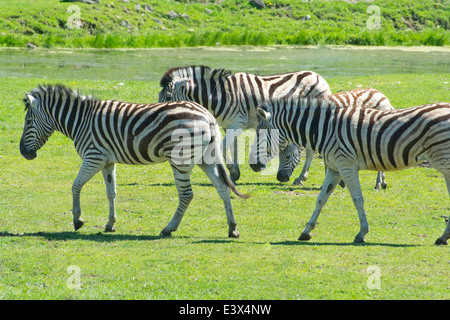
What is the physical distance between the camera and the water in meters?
26.3

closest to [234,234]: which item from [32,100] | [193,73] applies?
[32,100]

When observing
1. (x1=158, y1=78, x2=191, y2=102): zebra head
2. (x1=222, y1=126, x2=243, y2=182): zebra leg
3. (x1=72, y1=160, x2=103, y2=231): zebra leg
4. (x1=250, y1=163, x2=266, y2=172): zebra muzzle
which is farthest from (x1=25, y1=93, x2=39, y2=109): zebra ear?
(x1=222, y1=126, x2=243, y2=182): zebra leg

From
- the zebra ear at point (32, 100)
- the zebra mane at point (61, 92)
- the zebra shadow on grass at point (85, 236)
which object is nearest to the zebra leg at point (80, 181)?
the zebra shadow on grass at point (85, 236)

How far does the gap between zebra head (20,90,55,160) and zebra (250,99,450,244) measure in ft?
12.1

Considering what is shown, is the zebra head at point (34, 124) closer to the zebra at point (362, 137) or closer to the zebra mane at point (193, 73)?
the zebra mane at point (193, 73)

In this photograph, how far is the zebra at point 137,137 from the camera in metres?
8.88

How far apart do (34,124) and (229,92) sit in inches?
170

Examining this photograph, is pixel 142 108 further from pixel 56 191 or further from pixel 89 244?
pixel 56 191

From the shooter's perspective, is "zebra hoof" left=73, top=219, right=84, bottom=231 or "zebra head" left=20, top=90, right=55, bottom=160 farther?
"zebra head" left=20, top=90, right=55, bottom=160

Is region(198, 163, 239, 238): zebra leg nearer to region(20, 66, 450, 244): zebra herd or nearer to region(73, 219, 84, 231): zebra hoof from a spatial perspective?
region(20, 66, 450, 244): zebra herd

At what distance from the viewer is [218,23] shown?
140 feet

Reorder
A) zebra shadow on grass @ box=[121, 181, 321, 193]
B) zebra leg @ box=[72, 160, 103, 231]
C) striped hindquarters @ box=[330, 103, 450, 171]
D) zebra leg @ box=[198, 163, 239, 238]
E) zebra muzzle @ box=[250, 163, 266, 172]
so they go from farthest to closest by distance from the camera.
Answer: zebra shadow on grass @ box=[121, 181, 321, 193] → zebra muzzle @ box=[250, 163, 266, 172] → zebra leg @ box=[72, 160, 103, 231] → zebra leg @ box=[198, 163, 239, 238] → striped hindquarters @ box=[330, 103, 450, 171]

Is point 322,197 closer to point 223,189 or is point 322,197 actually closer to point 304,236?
point 304,236

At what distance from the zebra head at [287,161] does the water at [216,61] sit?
43.5 ft
